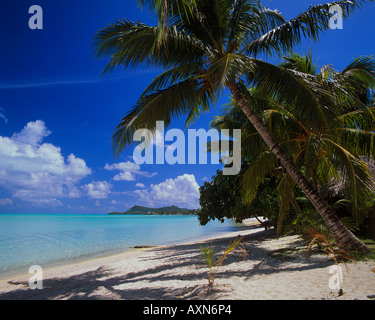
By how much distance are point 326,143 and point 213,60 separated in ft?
11.5

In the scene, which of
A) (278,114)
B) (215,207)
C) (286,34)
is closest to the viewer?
(286,34)

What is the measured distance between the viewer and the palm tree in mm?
5633

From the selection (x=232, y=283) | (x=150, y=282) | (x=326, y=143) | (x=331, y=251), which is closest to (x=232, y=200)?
(x=326, y=143)

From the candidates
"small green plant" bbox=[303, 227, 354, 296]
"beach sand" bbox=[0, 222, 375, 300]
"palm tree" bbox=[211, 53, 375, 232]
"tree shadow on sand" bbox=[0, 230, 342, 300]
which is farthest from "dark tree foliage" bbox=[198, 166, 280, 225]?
"small green plant" bbox=[303, 227, 354, 296]

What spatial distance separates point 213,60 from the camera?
6125 millimetres

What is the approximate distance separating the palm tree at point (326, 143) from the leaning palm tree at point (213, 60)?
66 centimetres

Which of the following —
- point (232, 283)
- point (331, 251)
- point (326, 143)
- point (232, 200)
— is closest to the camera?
point (331, 251)

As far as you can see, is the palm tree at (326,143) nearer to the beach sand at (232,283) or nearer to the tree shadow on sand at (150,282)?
the beach sand at (232,283)

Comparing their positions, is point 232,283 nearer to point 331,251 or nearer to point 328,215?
point 331,251

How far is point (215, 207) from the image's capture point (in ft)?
44.1
